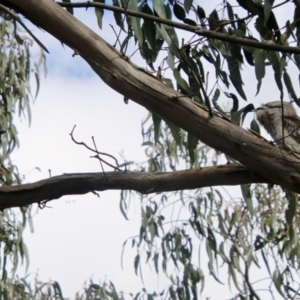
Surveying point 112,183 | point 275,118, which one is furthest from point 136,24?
point 275,118

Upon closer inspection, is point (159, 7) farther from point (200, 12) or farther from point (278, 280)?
point (278, 280)

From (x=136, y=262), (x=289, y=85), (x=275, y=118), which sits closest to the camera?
(x=289, y=85)

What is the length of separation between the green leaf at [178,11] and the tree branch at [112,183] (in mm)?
443

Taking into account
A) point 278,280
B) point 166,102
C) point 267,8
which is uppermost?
point 267,8

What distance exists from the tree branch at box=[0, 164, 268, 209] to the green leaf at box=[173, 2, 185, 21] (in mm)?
443

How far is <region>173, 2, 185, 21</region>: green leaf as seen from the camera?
2004 mm

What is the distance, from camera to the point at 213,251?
12.7 feet

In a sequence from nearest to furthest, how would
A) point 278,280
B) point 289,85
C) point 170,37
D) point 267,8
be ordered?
point 267,8, point 170,37, point 289,85, point 278,280

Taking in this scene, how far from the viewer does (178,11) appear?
200 centimetres

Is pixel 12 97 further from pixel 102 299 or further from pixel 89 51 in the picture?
pixel 89 51

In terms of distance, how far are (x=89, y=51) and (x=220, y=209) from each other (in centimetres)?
262

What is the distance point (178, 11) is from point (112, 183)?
1.71 feet

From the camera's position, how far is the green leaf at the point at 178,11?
6.57 feet

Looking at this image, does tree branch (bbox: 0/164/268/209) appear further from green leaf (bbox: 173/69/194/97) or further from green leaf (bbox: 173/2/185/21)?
green leaf (bbox: 173/2/185/21)
